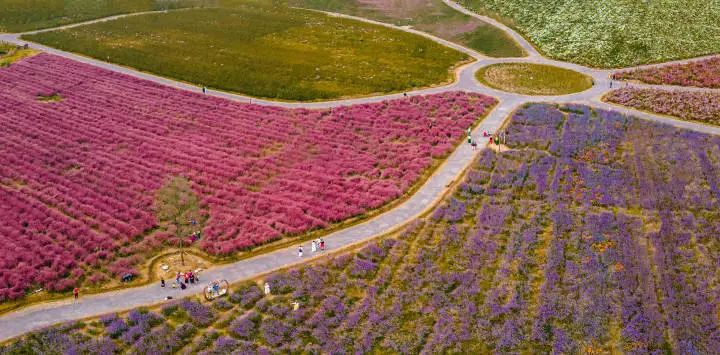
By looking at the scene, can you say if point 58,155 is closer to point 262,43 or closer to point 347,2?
point 262,43

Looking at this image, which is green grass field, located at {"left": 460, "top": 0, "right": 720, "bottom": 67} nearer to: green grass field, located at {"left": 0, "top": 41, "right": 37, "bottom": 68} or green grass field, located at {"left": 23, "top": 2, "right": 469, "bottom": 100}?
green grass field, located at {"left": 23, "top": 2, "right": 469, "bottom": 100}

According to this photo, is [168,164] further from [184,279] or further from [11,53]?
[11,53]

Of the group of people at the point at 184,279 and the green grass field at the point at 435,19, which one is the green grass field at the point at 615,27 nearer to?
the green grass field at the point at 435,19

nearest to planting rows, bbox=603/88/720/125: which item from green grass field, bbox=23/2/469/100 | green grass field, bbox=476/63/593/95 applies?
green grass field, bbox=476/63/593/95

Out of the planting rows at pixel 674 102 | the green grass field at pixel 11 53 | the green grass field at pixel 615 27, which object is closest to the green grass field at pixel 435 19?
the green grass field at pixel 615 27

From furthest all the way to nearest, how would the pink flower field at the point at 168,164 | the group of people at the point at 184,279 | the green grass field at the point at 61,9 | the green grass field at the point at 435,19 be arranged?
the green grass field at the point at 61,9 < the green grass field at the point at 435,19 < the pink flower field at the point at 168,164 < the group of people at the point at 184,279
